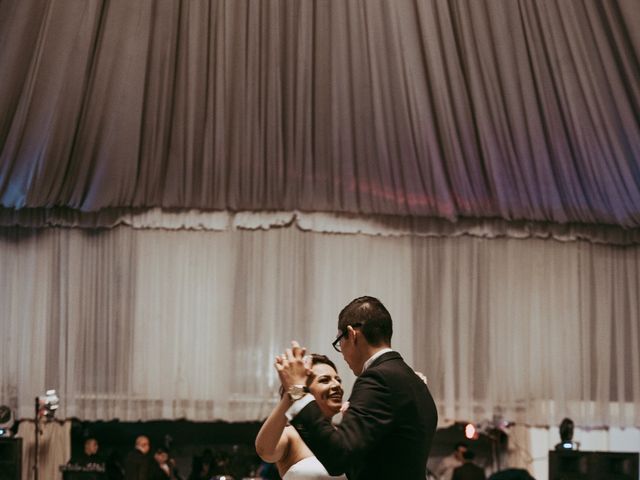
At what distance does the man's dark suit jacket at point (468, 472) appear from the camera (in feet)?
37.5

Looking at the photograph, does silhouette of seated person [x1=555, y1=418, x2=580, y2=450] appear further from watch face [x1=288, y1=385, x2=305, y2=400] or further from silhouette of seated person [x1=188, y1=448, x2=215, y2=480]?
watch face [x1=288, y1=385, x2=305, y2=400]

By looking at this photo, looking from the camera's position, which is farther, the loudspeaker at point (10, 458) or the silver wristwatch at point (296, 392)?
the loudspeaker at point (10, 458)

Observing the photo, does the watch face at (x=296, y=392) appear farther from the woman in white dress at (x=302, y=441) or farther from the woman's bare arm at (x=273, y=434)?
the woman in white dress at (x=302, y=441)

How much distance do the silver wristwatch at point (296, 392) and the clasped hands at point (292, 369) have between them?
0.05 feet

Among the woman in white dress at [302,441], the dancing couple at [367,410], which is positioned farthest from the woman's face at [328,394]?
the dancing couple at [367,410]

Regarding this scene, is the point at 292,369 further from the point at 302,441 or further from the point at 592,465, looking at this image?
the point at 592,465

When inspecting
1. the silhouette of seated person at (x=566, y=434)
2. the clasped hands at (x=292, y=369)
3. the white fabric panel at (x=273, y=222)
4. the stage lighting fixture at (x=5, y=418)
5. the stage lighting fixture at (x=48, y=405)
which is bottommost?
the silhouette of seated person at (x=566, y=434)

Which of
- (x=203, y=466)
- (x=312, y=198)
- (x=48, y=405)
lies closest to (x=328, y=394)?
(x=48, y=405)

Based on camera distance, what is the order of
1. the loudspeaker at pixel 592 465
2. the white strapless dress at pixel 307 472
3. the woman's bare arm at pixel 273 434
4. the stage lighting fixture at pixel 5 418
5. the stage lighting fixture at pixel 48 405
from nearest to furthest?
the woman's bare arm at pixel 273 434 → the white strapless dress at pixel 307 472 → the loudspeaker at pixel 592 465 → the stage lighting fixture at pixel 48 405 → the stage lighting fixture at pixel 5 418

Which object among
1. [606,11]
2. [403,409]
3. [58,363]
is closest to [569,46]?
[606,11]

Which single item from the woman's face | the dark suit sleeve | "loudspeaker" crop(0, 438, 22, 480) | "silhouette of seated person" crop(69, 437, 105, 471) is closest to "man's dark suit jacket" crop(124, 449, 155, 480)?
"silhouette of seated person" crop(69, 437, 105, 471)

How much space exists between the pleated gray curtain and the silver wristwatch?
723cm

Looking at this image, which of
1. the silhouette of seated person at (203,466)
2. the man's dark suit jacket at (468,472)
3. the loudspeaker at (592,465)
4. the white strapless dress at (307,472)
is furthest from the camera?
the silhouette of seated person at (203,466)

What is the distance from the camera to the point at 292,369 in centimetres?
335
